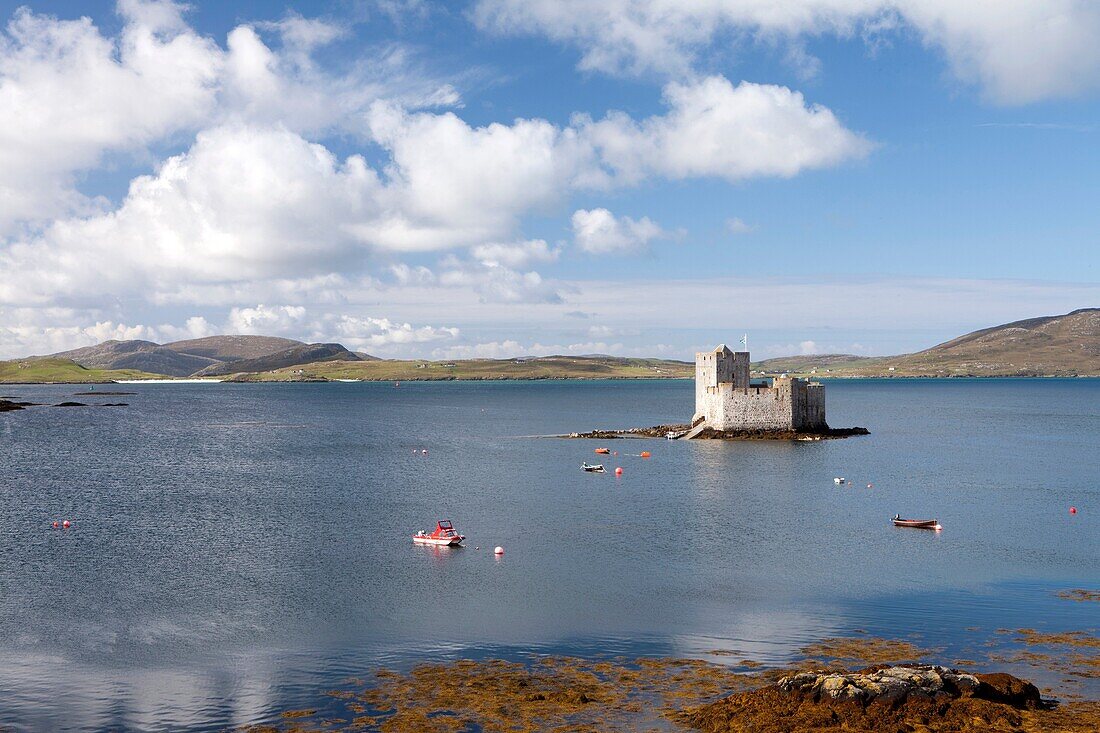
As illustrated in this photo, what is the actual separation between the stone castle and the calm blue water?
778 cm

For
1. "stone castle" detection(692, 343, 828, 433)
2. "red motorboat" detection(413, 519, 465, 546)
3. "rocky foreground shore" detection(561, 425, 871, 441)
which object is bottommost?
"red motorboat" detection(413, 519, 465, 546)

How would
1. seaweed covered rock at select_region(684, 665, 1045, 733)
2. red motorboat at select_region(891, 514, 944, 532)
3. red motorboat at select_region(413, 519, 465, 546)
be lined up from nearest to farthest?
seaweed covered rock at select_region(684, 665, 1045, 733), red motorboat at select_region(413, 519, 465, 546), red motorboat at select_region(891, 514, 944, 532)

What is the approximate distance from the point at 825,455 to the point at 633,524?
4105 cm

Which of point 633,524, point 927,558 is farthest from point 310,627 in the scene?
point 927,558

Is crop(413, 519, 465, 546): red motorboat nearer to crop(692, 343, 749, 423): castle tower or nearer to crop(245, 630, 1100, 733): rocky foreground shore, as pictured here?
crop(245, 630, 1100, 733): rocky foreground shore

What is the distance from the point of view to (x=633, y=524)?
52.0 meters

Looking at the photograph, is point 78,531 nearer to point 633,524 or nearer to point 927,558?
point 633,524

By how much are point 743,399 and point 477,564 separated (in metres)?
61.9

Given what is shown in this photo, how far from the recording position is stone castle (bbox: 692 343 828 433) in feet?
321

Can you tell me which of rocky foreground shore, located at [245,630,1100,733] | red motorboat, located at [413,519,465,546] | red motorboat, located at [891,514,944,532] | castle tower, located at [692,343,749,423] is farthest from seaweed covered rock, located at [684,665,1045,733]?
castle tower, located at [692,343,749,423]

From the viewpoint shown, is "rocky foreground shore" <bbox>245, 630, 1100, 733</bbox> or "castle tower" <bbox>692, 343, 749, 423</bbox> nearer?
"rocky foreground shore" <bbox>245, 630, 1100, 733</bbox>

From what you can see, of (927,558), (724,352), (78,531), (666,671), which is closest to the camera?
(666,671)

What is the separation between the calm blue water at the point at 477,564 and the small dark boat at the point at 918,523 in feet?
3.77

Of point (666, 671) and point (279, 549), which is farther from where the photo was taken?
point (279, 549)
